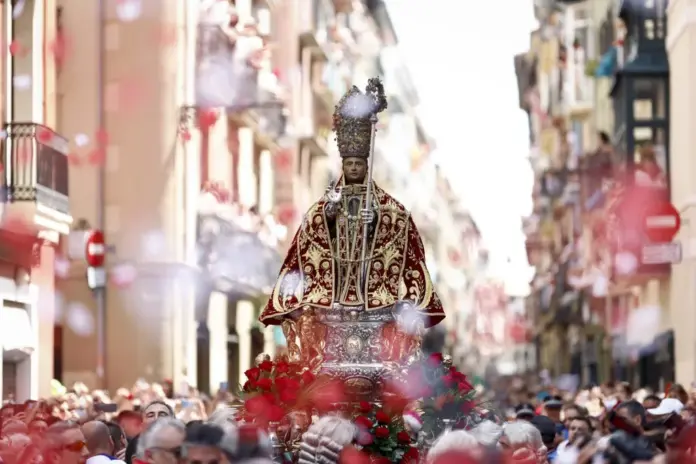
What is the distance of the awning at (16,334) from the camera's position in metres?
20.4

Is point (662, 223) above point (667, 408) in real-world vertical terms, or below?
above

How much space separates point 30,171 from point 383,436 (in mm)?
11092

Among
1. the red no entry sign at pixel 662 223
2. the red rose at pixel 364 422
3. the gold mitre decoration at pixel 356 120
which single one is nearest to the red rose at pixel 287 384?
the red rose at pixel 364 422

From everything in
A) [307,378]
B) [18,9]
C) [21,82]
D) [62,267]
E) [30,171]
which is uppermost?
[18,9]

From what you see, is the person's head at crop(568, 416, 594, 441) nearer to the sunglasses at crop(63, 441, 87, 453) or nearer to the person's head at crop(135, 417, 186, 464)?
the sunglasses at crop(63, 441, 87, 453)

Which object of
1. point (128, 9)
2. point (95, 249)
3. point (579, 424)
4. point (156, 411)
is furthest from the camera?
point (128, 9)

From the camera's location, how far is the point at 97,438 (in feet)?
30.9

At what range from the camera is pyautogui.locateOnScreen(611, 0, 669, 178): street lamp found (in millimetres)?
32062

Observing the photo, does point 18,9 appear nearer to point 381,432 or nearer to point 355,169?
point 355,169

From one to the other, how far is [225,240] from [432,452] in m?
24.9

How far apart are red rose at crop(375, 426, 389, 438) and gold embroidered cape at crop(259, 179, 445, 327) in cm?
146

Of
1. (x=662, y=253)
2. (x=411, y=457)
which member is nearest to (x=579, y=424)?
(x=411, y=457)

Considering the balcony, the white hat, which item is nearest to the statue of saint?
the white hat

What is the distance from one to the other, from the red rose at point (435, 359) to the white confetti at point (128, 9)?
56.5 ft
